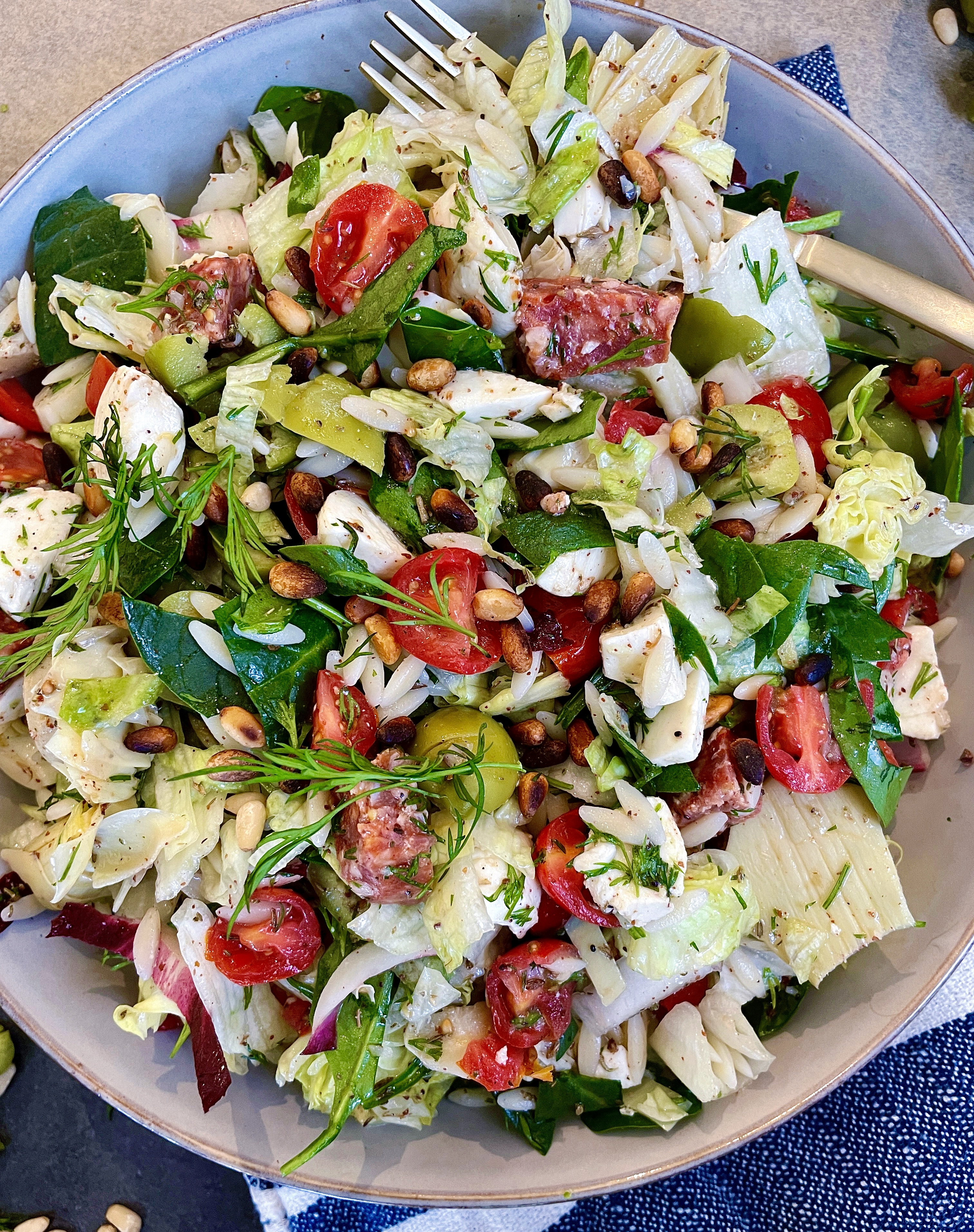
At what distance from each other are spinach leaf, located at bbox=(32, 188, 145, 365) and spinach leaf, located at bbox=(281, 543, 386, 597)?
0.92 m

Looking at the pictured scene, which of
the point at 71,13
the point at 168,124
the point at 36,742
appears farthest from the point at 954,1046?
the point at 71,13

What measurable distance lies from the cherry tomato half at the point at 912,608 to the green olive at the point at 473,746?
123 cm

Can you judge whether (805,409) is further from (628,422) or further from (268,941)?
(268,941)

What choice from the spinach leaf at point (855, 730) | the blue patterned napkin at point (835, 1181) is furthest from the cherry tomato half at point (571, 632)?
the blue patterned napkin at point (835, 1181)

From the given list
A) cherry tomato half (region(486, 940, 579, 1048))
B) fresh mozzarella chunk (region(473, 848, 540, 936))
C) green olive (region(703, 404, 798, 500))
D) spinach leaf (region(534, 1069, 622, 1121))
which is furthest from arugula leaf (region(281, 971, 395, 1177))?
green olive (region(703, 404, 798, 500))

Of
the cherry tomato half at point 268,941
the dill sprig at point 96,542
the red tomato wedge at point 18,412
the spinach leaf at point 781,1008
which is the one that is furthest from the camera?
the spinach leaf at point 781,1008

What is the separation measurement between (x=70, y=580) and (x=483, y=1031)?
64.9 inches

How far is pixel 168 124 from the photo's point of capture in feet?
8.90

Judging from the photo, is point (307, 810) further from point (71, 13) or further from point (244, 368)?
point (71, 13)

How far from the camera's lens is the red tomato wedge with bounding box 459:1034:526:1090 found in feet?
8.43

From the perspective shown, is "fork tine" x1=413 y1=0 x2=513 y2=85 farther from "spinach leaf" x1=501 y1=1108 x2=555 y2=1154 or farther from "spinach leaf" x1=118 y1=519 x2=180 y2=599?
"spinach leaf" x1=501 y1=1108 x2=555 y2=1154

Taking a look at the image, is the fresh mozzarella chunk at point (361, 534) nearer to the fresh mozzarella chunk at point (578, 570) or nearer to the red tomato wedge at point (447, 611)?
the red tomato wedge at point (447, 611)

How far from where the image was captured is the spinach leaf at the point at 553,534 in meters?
2.34

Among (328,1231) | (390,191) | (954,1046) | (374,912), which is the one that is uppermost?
(390,191)
